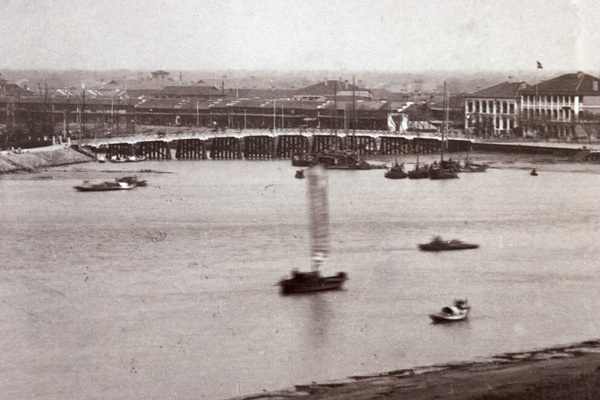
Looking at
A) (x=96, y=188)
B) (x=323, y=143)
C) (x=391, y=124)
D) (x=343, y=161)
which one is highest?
(x=391, y=124)

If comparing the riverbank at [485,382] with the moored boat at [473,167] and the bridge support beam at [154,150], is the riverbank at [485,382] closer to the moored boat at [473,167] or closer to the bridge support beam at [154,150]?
the moored boat at [473,167]

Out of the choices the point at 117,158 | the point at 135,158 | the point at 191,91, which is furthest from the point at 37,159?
the point at 191,91

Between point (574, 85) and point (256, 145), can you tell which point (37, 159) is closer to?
point (256, 145)

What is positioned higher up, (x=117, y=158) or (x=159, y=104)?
(x=159, y=104)

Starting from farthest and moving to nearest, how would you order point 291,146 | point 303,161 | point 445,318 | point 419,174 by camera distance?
1. point 291,146
2. point 303,161
3. point 419,174
4. point 445,318

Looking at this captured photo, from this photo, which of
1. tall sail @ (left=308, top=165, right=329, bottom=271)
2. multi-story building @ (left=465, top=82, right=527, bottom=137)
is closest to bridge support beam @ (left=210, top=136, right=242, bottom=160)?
multi-story building @ (left=465, top=82, right=527, bottom=137)

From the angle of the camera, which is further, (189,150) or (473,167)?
(189,150)

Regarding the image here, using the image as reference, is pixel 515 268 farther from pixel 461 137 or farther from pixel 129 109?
pixel 129 109

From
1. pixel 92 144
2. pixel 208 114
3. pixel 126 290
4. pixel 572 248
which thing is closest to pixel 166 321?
pixel 126 290
